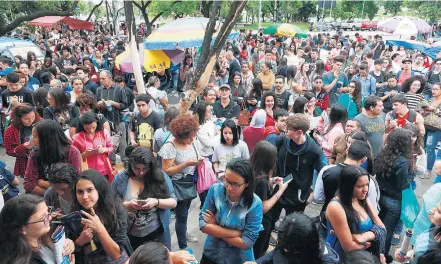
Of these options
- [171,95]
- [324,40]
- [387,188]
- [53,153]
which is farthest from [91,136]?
[324,40]

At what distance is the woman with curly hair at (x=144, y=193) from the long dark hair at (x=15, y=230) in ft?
2.92

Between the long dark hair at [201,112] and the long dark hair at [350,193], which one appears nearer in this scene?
the long dark hair at [350,193]

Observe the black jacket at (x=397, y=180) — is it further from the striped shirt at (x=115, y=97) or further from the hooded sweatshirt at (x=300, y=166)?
the striped shirt at (x=115, y=97)

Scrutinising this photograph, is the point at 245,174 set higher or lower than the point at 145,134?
higher

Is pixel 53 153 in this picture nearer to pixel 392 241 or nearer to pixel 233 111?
pixel 233 111

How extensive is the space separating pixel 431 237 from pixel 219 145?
7.89 feet

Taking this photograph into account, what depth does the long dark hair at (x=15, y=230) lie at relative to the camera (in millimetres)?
2160

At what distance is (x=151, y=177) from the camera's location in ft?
10.5

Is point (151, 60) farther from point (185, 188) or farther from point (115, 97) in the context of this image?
point (185, 188)

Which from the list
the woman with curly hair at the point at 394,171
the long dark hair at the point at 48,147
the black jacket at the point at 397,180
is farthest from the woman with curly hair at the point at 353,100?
the long dark hair at the point at 48,147

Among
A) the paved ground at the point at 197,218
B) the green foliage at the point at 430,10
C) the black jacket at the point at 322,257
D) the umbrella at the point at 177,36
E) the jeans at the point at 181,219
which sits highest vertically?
the green foliage at the point at 430,10

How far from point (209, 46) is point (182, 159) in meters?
1.47

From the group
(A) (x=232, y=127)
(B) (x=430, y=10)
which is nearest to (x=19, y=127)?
(A) (x=232, y=127)

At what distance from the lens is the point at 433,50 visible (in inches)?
436
